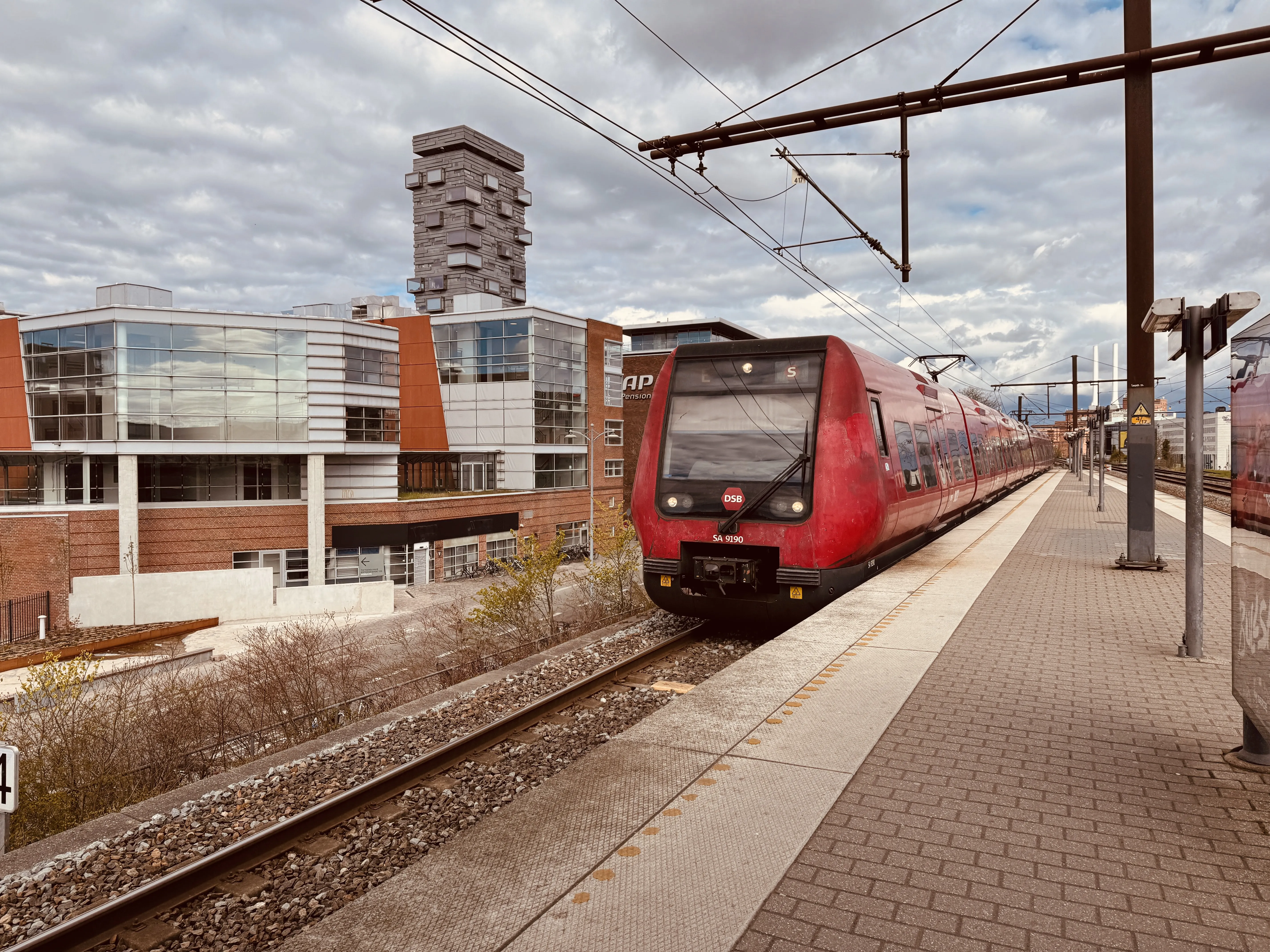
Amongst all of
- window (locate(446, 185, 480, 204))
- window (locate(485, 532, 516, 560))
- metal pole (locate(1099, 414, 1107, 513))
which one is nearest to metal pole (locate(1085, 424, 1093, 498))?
metal pole (locate(1099, 414, 1107, 513))

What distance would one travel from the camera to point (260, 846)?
15.6 ft

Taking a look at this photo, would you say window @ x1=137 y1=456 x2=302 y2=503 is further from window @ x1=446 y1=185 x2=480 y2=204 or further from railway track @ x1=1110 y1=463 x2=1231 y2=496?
window @ x1=446 y1=185 x2=480 y2=204

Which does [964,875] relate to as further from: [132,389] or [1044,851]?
[132,389]

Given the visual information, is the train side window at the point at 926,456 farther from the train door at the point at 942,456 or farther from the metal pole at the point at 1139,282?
the metal pole at the point at 1139,282

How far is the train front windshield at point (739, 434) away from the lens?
9148 millimetres

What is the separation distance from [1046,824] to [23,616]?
Result: 37.1 metres

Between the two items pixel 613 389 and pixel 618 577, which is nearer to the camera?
pixel 618 577

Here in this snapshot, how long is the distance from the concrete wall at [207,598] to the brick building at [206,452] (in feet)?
5.66

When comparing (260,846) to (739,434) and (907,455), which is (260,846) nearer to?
(739,434)

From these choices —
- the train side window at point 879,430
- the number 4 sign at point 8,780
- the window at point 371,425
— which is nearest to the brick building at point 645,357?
the window at point 371,425

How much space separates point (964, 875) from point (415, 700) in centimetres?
598

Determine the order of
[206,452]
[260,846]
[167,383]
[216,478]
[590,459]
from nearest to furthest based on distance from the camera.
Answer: [260,846]
[167,383]
[206,452]
[216,478]
[590,459]

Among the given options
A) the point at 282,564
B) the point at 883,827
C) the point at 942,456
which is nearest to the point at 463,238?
the point at 282,564

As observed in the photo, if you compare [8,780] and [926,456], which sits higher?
[926,456]
